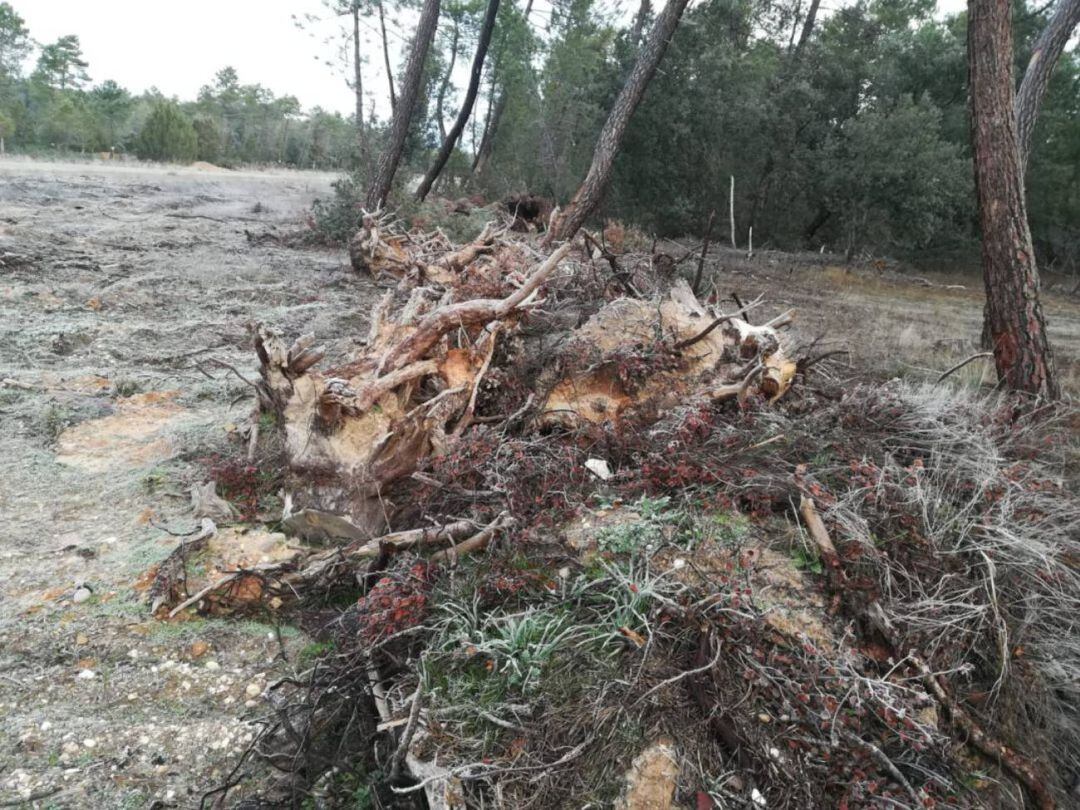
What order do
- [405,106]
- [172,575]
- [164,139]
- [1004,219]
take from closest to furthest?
[172,575], [1004,219], [405,106], [164,139]

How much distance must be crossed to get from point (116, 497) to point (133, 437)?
883 mm

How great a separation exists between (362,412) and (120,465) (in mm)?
1686

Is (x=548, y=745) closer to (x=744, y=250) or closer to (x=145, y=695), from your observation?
(x=145, y=695)

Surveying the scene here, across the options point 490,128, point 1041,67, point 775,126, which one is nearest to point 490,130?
point 490,128

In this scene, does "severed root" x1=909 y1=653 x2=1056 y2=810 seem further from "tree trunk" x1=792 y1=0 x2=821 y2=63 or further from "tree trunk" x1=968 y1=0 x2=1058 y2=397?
"tree trunk" x1=792 y1=0 x2=821 y2=63

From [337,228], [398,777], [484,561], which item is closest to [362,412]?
[484,561]

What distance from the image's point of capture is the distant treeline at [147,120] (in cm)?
3206

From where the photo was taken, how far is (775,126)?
1661 cm

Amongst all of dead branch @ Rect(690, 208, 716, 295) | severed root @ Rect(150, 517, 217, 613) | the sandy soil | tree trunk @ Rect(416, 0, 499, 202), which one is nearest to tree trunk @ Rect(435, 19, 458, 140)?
tree trunk @ Rect(416, 0, 499, 202)

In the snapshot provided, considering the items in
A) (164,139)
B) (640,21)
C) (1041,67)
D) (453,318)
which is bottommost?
(453,318)

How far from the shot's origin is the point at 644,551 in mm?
2770

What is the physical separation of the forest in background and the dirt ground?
4448 millimetres

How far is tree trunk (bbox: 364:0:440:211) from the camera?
11.6m

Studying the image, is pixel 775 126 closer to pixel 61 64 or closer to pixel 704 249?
pixel 704 249
